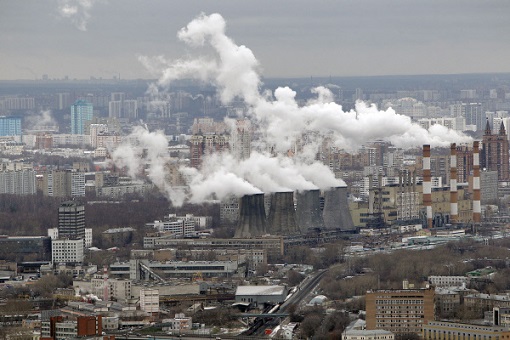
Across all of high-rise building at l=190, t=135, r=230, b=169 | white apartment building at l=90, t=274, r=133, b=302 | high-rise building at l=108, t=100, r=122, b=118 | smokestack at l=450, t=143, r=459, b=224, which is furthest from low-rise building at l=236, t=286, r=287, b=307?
high-rise building at l=108, t=100, r=122, b=118

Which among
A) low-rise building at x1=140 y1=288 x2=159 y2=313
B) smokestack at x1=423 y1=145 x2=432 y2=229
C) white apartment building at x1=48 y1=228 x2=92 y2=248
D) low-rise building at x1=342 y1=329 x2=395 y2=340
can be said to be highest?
smokestack at x1=423 y1=145 x2=432 y2=229

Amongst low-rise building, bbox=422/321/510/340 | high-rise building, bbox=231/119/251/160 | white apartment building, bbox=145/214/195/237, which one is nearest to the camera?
low-rise building, bbox=422/321/510/340

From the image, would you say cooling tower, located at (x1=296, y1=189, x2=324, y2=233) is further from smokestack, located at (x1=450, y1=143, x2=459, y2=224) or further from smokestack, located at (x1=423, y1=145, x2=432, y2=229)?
smokestack, located at (x1=450, y1=143, x2=459, y2=224)

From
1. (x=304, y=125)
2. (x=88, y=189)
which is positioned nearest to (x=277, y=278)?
(x=304, y=125)

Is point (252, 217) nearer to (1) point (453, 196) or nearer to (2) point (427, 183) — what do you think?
(2) point (427, 183)

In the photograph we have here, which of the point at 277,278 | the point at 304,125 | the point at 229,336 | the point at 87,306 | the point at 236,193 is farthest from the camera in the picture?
the point at 304,125

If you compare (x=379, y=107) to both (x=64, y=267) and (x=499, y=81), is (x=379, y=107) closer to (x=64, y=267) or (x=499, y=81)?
(x=499, y=81)
